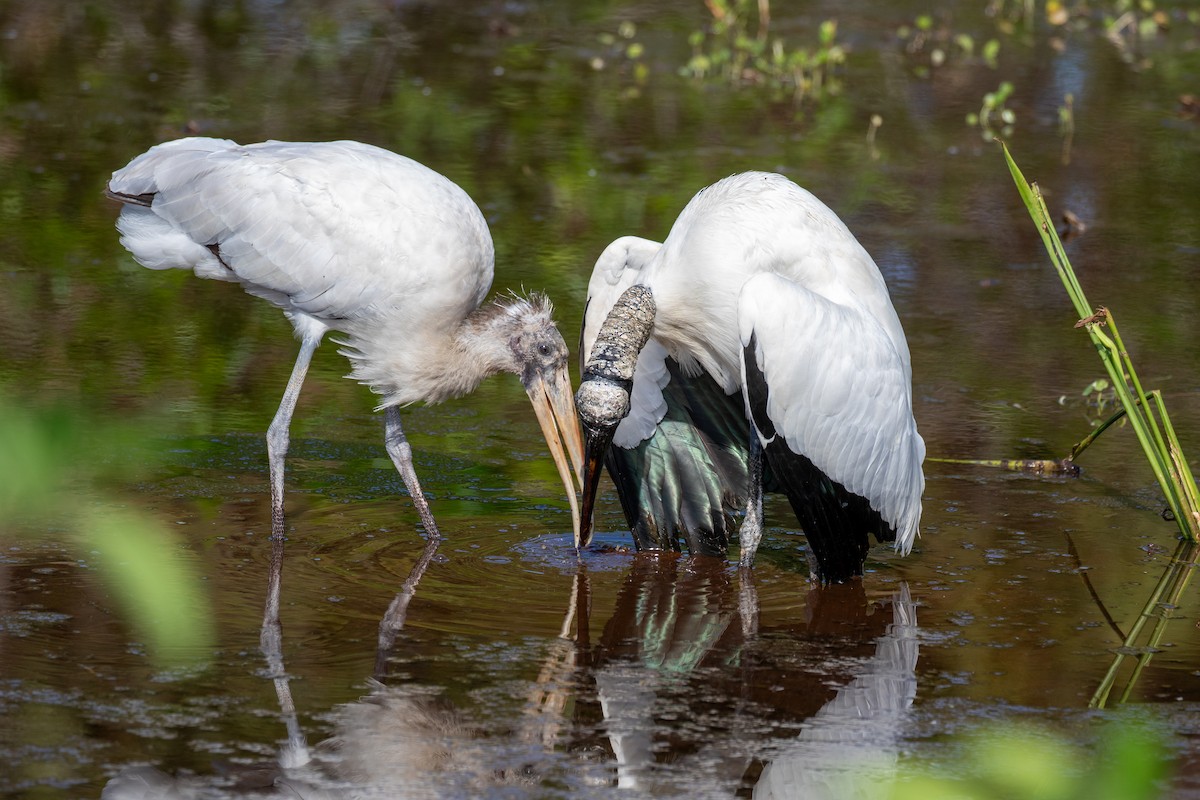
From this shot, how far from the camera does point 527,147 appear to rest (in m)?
10.5

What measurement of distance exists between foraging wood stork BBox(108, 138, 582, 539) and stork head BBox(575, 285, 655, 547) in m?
0.28

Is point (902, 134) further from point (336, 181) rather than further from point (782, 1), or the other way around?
point (336, 181)

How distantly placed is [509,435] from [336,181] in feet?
4.44

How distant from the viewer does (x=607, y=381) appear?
16.4ft

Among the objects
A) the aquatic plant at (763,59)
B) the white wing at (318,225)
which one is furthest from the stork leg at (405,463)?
the aquatic plant at (763,59)

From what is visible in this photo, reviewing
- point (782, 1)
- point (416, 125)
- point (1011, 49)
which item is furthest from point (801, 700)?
point (782, 1)

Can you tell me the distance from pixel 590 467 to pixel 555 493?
81cm

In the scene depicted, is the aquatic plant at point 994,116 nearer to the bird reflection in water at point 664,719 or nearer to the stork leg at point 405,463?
the stork leg at point 405,463

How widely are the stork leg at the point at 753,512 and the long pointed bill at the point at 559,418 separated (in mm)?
547

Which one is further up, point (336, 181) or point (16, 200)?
point (336, 181)

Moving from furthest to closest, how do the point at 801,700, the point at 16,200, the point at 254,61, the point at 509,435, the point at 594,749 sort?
the point at 254,61, the point at 16,200, the point at 509,435, the point at 801,700, the point at 594,749

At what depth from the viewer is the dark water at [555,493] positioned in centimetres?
390

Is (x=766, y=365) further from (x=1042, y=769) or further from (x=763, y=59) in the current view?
(x=763, y=59)

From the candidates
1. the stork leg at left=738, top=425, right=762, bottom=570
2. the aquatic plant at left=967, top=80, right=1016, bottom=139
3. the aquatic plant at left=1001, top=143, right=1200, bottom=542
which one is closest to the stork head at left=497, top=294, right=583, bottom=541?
the stork leg at left=738, top=425, right=762, bottom=570
